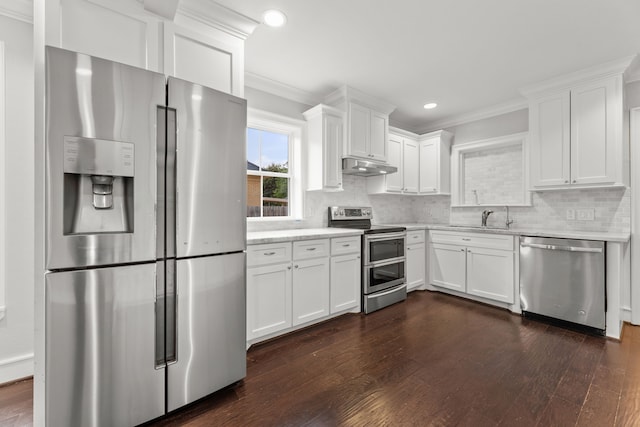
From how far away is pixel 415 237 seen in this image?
13.5 ft

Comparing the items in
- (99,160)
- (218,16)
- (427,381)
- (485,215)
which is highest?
(218,16)

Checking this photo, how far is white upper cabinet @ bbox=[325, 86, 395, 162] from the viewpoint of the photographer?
3555 millimetres

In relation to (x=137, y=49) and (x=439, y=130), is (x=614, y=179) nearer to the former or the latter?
(x=439, y=130)

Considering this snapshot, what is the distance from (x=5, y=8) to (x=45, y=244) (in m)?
1.94

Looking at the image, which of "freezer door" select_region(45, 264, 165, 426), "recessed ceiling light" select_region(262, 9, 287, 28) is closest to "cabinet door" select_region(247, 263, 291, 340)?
"freezer door" select_region(45, 264, 165, 426)

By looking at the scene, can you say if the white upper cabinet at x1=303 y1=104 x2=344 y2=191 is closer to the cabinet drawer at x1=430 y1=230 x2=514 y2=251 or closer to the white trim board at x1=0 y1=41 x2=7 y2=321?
the cabinet drawer at x1=430 y1=230 x2=514 y2=251

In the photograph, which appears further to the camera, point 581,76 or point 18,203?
point 581,76

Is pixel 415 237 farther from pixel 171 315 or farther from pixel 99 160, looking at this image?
pixel 99 160

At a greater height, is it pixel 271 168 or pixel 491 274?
pixel 271 168

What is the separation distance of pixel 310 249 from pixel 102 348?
1781mm

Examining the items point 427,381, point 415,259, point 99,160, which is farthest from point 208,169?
point 415,259

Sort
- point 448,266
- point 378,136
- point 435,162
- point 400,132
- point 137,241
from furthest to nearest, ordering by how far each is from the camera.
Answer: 1. point 435,162
2. point 400,132
3. point 448,266
4. point 378,136
5. point 137,241

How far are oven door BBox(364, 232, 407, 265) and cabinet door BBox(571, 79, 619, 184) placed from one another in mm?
2000

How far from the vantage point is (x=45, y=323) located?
1357 mm
